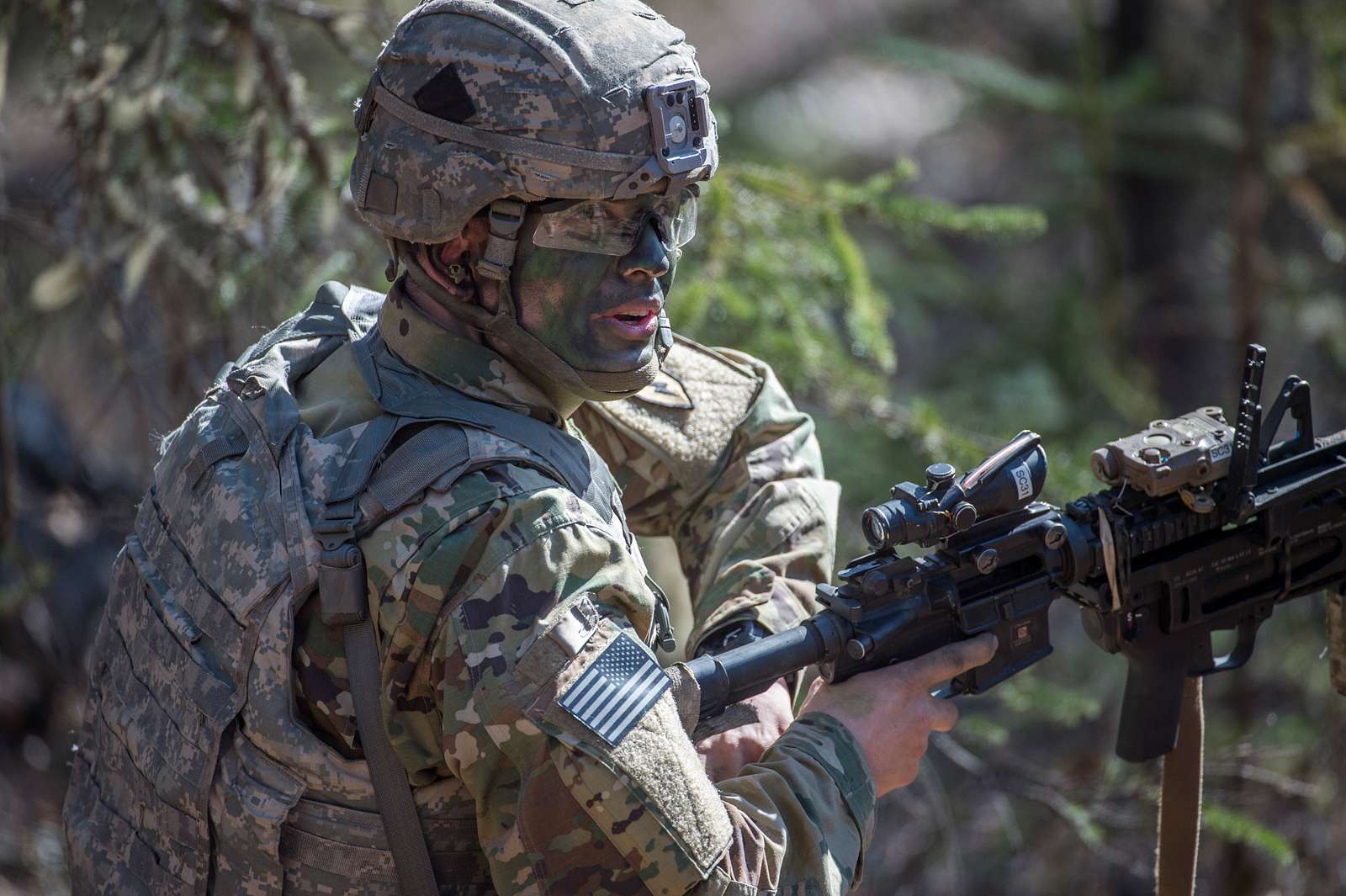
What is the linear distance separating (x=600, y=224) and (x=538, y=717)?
2.96 feet

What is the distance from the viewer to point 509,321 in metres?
2.50

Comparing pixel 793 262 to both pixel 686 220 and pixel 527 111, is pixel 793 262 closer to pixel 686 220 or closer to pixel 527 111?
pixel 686 220

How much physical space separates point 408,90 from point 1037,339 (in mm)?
5131

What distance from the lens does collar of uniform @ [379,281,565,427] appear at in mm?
2514

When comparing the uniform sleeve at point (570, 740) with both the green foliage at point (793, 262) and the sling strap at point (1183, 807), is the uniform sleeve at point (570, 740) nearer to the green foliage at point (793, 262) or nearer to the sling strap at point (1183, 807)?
the sling strap at point (1183, 807)

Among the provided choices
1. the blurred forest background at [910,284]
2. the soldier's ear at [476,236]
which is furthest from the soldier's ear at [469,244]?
the blurred forest background at [910,284]

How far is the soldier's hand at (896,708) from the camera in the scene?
8.37 ft

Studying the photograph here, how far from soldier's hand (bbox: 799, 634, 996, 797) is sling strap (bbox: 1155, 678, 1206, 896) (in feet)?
2.87

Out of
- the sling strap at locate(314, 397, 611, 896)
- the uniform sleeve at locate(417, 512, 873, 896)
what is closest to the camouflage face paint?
the sling strap at locate(314, 397, 611, 896)

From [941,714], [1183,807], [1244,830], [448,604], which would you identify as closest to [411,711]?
[448,604]

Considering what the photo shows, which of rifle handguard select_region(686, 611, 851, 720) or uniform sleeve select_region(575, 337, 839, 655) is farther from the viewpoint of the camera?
uniform sleeve select_region(575, 337, 839, 655)

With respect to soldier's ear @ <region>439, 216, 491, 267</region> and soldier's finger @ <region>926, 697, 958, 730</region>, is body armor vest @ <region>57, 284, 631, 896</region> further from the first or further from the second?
soldier's finger @ <region>926, 697, 958, 730</region>

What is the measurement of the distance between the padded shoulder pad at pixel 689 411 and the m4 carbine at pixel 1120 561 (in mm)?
584

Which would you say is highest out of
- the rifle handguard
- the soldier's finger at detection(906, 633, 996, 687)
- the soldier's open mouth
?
the soldier's open mouth
